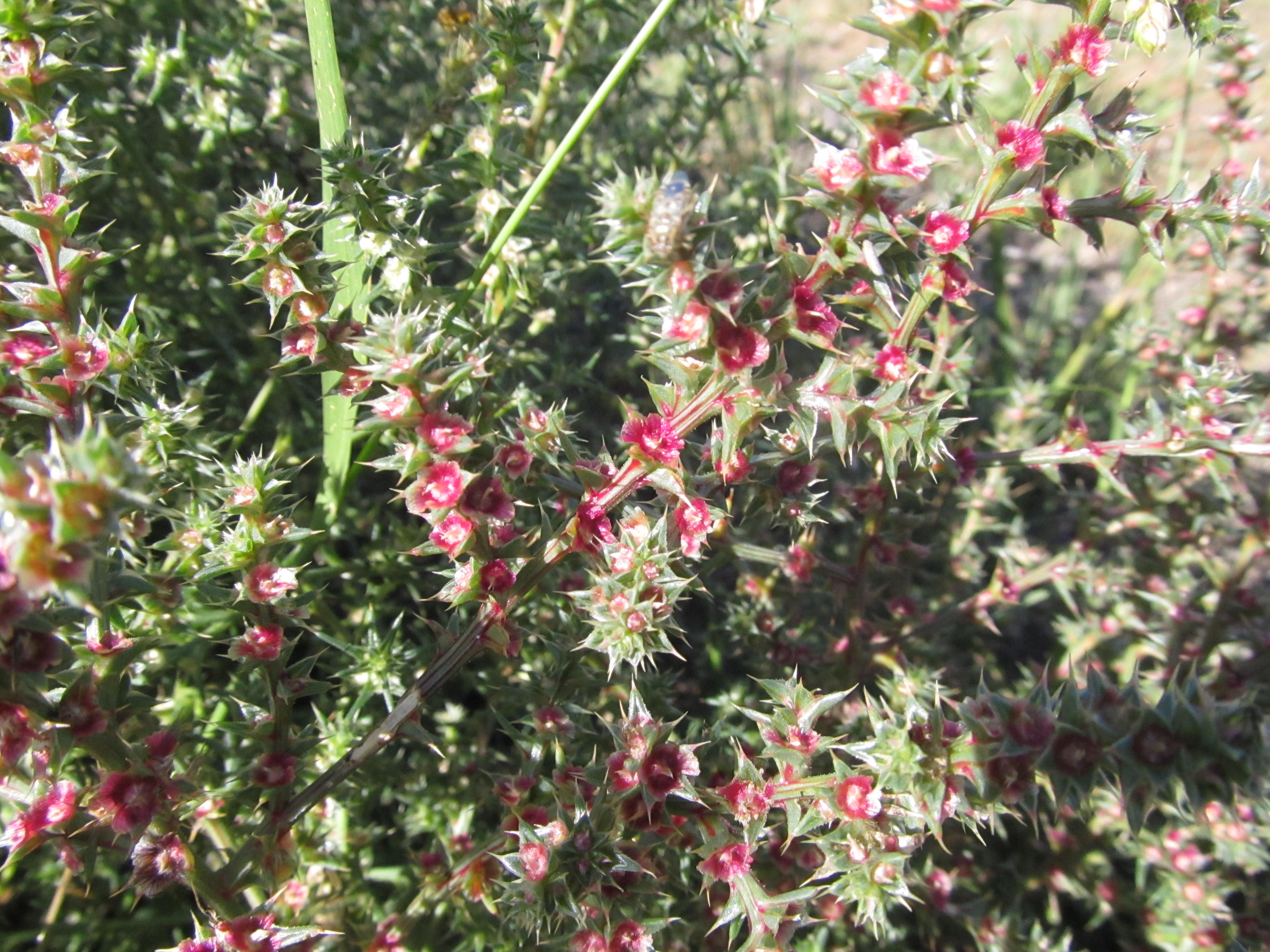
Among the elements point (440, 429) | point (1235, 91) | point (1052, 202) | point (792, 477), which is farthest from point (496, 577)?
point (1235, 91)

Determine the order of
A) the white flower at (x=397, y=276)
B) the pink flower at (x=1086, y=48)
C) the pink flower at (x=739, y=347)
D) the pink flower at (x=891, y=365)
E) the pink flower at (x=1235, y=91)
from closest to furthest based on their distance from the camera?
the pink flower at (x=739, y=347) < the pink flower at (x=1086, y=48) < the pink flower at (x=891, y=365) < the white flower at (x=397, y=276) < the pink flower at (x=1235, y=91)

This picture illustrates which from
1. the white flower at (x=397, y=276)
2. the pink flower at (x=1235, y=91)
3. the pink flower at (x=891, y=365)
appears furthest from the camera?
the pink flower at (x=1235, y=91)

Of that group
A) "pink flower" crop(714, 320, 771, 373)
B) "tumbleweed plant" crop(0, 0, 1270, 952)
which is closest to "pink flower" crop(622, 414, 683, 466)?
"tumbleweed plant" crop(0, 0, 1270, 952)

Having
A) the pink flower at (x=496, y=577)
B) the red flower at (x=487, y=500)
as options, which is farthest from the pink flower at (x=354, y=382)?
the pink flower at (x=496, y=577)

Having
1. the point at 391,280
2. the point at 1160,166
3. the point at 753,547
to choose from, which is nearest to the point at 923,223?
the point at 753,547

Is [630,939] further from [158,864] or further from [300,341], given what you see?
[300,341]

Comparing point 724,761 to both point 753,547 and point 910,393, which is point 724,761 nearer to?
point 753,547

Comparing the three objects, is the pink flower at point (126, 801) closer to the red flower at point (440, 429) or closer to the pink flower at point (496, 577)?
the pink flower at point (496, 577)
